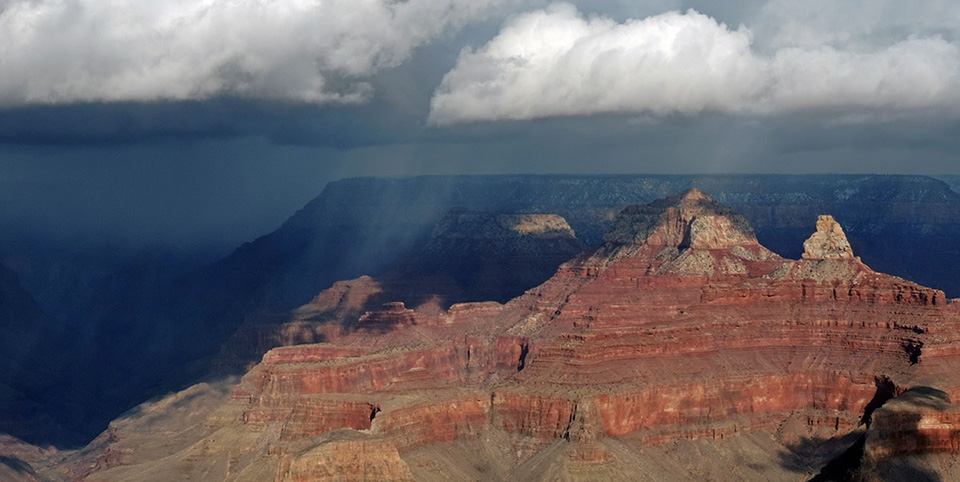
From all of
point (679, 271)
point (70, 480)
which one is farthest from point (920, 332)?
point (70, 480)

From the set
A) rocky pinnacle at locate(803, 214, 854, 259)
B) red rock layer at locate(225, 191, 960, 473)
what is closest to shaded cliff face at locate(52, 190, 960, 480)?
red rock layer at locate(225, 191, 960, 473)

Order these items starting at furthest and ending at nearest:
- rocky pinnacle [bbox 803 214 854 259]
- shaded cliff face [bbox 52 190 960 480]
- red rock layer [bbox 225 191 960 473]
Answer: rocky pinnacle [bbox 803 214 854 259] → red rock layer [bbox 225 191 960 473] → shaded cliff face [bbox 52 190 960 480]

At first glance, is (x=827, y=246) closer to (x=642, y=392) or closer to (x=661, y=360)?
(x=661, y=360)

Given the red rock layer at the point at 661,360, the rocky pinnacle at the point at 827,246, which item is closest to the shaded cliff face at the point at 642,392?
the red rock layer at the point at 661,360

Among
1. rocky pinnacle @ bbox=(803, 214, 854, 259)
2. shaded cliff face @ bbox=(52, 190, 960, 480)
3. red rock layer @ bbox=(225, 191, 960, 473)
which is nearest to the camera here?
shaded cliff face @ bbox=(52, 190, 960, 480)

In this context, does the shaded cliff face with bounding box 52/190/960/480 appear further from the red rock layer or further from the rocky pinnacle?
the rocky pinnacle

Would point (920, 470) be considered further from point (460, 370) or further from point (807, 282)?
point (460, 370)

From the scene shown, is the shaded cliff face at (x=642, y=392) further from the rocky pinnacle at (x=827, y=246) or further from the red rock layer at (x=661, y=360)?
the rocky pinnacle at (x=827, y=246)

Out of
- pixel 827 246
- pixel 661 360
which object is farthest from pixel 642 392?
pixel 827 246
